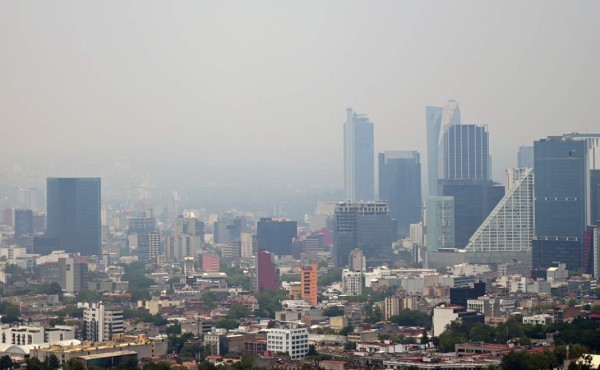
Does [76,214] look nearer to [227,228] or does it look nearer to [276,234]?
[276,234]

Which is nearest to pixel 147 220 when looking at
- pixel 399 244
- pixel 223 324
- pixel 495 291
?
pixel 399 244

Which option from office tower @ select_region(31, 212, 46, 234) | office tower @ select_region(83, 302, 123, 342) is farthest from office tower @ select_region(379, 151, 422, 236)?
office tower @ select_region(83, 302, 123, 342)

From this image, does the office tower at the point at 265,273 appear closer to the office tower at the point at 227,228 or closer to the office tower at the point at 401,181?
the office tower at the point at 227,228

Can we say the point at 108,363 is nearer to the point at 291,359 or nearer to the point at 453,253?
the point at 291,359

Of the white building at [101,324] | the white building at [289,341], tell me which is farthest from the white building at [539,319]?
the white building at [101,324]

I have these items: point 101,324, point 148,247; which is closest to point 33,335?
point 101,324

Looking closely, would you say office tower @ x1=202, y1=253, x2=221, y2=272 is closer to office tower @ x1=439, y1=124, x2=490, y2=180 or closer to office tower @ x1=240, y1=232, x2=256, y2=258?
office tower @ x1=240, y1=232, x2=256, y2=258
